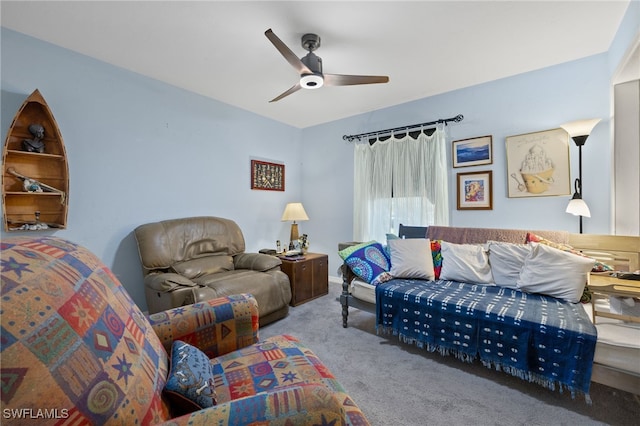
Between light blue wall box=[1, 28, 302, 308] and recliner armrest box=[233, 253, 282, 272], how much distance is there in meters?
0.67

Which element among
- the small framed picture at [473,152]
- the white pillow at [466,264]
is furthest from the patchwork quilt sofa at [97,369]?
the small framed picture at [473,152]

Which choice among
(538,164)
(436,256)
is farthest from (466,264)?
(538,164)

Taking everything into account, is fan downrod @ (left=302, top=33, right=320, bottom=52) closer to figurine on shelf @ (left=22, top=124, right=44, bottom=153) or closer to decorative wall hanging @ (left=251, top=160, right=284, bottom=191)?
decorative wall hanging @ (left=251, top=160, right=284, bottom=191)

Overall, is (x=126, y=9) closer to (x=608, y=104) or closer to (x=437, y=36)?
(x=437, y=36)

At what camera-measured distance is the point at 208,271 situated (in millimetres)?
2893

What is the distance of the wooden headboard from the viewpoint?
2119 mm

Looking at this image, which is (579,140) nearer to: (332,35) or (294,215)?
(332,35)

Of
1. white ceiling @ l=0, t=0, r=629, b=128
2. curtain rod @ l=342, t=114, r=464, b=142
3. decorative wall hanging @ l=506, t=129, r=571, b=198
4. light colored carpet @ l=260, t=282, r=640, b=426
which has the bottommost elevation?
light colored carpet @ l=260, t=282, r=640, b=426

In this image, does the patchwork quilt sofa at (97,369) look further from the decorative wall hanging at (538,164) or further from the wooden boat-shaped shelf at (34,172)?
the decorative wall hanging at (538,164)

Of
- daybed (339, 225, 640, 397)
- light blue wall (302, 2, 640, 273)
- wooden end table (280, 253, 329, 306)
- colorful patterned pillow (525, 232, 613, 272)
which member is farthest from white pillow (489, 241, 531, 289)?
wooden end table (280, 253, 329, 306)

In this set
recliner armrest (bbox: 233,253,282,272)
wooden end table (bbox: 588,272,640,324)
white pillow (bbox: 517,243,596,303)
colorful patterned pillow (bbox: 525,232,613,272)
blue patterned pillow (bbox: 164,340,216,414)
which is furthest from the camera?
recliner armrest (bbox: 233,253,282,272)

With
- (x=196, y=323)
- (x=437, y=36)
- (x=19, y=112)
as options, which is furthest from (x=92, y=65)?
(x=437, y=36)

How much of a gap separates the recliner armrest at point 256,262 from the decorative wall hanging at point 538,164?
2.71 m

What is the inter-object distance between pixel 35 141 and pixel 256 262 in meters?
2.14
